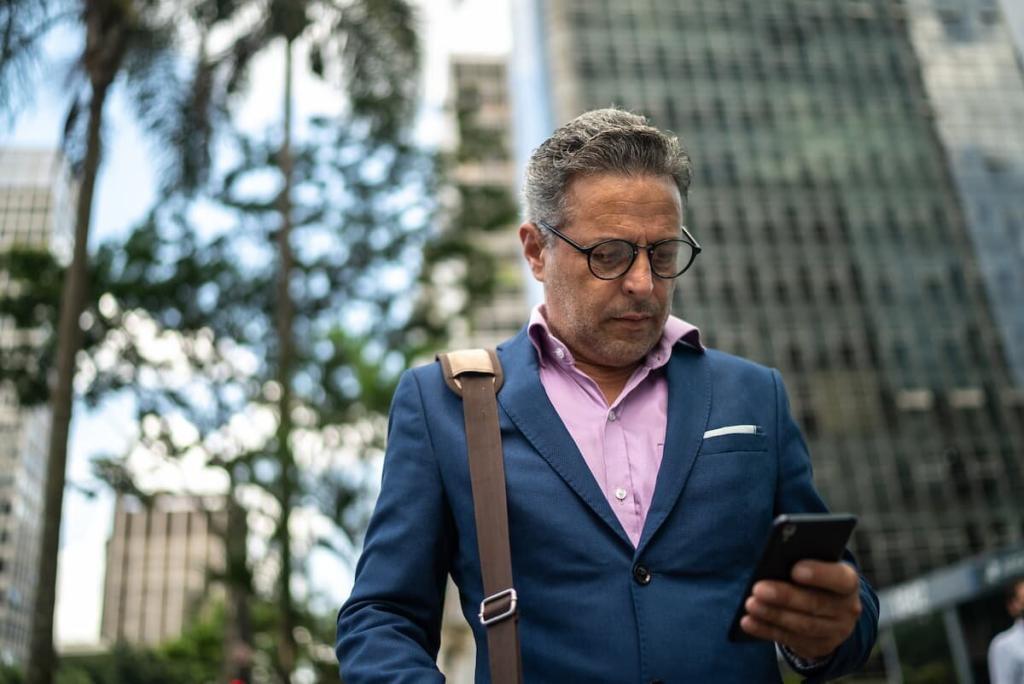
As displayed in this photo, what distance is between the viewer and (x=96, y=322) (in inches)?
550

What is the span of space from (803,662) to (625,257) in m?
0.77

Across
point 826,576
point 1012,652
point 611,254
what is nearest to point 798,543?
point 826,576

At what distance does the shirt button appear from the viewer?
1.70 meters

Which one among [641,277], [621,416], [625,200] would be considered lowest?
[621,416]

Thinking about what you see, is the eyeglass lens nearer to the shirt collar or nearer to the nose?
the nose

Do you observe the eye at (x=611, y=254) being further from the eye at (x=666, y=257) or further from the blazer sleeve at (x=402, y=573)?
the blazer sleeve at (x=402, y=573)

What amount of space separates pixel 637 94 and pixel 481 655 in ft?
174

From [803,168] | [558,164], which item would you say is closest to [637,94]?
[803,168]

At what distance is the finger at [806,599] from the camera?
1361mm

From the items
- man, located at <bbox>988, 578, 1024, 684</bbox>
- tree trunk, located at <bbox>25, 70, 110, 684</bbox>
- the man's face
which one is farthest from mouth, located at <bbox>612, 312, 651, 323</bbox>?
tree trunk, located at <bbox>25, 70, 110, 684</bbox>

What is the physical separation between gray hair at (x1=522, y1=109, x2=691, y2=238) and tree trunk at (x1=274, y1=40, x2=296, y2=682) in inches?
349

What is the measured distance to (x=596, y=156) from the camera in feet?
6.44

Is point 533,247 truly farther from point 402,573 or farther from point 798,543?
point 798,543

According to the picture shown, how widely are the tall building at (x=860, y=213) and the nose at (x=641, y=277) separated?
44.9 metres
